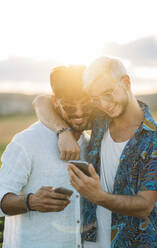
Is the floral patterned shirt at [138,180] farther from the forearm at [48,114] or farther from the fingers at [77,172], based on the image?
the forearm at [48,114]

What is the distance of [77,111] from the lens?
138 inches

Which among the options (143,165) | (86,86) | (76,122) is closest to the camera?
(143,165)

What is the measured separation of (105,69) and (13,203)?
1571 mm

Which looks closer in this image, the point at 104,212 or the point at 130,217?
the point at 130,217

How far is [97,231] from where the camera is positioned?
3523 millimetres

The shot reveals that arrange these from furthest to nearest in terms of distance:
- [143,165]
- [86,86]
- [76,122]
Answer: [76,122], [86,86], [143,165]

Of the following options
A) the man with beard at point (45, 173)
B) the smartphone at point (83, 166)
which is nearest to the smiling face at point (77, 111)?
the man with beard at point (45, 173)

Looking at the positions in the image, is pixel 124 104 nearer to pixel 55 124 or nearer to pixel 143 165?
pixel 143 165

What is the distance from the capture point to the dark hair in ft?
11.3

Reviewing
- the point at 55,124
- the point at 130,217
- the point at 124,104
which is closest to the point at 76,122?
the point at 55,124

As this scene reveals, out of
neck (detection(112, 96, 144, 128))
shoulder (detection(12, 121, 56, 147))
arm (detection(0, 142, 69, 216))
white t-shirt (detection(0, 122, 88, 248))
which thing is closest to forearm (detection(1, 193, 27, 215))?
arm (detection(0, 142, 69, 216))

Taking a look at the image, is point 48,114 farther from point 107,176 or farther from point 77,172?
point 77,172

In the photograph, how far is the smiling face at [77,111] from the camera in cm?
349

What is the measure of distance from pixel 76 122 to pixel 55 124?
0.83 ft
